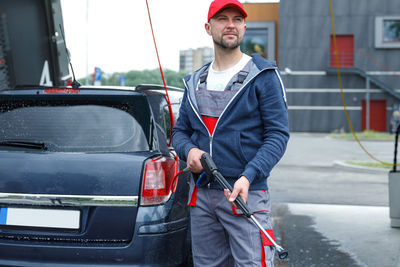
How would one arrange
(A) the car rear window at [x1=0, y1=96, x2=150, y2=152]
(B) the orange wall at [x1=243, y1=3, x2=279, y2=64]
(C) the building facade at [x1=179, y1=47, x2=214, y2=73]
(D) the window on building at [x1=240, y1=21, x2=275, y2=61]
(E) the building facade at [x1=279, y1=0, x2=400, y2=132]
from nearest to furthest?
(A) the car rear window at [x1=0, y1=96, x2=150, y2=152] < (C) the building facade at [x1=179, y1=47, x2=214, y2=73] < (E) the building facade at [x1=279, y1=0, x2=400, y2=132] < (B) the orange wall at [x1=243, y1=3, x2=279, y2=64] < (D) the window on building at [x1=240, y1=21, x2=275, y2=61]

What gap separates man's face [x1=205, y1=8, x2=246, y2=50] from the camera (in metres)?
2.64

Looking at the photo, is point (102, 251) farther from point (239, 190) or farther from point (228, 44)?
point (228, 44)

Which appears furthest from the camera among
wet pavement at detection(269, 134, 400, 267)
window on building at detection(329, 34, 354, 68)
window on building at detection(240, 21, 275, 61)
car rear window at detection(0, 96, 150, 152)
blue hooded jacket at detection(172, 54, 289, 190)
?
window on building at detection(240, 21, 275, 61)

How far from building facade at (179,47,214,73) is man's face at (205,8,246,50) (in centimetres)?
151

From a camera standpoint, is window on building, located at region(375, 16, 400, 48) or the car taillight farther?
window on building, located at region(375, 16, 400, 48)

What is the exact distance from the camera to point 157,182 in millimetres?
A: 3232

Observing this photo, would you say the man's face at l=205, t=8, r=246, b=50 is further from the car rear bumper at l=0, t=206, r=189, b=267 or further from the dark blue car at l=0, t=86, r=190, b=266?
the car rear bumper at l=0, t=206, r=189, b=267

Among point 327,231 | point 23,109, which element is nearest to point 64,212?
point 23,109

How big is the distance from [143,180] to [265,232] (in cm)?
98

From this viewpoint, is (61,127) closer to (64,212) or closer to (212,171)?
(64,212)

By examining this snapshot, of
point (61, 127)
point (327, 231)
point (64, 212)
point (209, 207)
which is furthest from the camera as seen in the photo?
point (327, 231)

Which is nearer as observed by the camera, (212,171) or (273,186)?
(212,171)

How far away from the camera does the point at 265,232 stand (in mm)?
2443

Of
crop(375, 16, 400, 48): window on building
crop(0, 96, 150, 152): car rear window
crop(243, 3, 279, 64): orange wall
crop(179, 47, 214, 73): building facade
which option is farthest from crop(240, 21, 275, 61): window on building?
crop(0, 96, 150, 152): car rear window
